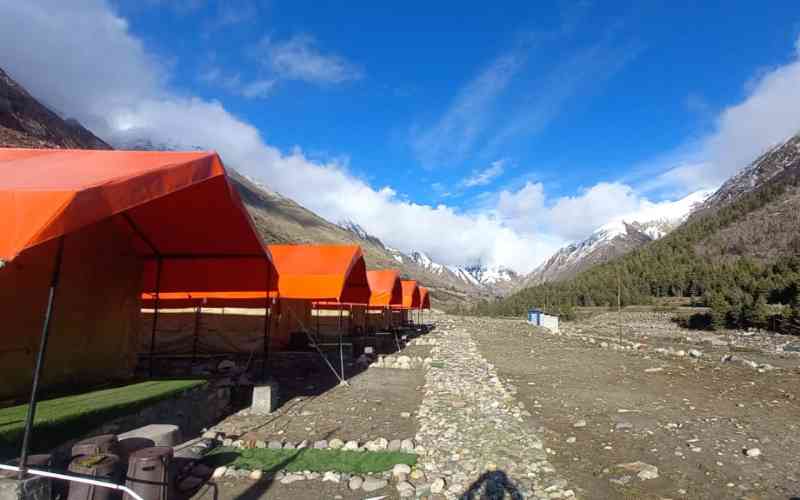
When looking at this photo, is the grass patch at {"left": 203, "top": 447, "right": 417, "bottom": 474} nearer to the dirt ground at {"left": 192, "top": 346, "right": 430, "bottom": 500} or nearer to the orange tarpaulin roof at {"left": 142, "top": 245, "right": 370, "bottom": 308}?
the dirt ground at {"left": 192, "top": 346, "right": 430, "bottom": 500}

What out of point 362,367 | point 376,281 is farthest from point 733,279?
point 362,367

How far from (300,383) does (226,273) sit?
4.90m

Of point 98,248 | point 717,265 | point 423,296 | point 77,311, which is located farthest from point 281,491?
point 717,265

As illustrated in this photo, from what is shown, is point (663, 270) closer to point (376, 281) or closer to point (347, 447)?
point (376, 281)

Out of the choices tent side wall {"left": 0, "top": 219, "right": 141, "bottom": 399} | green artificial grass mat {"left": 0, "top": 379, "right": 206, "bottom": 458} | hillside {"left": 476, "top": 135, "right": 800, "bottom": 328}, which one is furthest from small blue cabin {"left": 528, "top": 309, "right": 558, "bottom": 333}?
green artificial grass mat {"left": 0, "top": 379, "right": 206, "bottom": 458}

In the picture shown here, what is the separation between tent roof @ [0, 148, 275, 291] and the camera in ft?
11.3

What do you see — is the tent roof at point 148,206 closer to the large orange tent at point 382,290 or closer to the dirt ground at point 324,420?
the dirt ground at point 324,420

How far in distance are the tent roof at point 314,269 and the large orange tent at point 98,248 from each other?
6.54 ft

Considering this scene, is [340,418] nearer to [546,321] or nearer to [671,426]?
[671,426]

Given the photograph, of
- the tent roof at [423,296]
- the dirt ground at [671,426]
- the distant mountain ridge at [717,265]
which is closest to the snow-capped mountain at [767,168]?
the distant mountain ridge at [717,265]

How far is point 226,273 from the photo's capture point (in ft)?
29.7

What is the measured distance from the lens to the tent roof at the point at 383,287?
2211 cm

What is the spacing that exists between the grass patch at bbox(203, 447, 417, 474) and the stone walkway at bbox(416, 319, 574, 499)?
475 mm

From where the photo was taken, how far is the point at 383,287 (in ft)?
74.8
